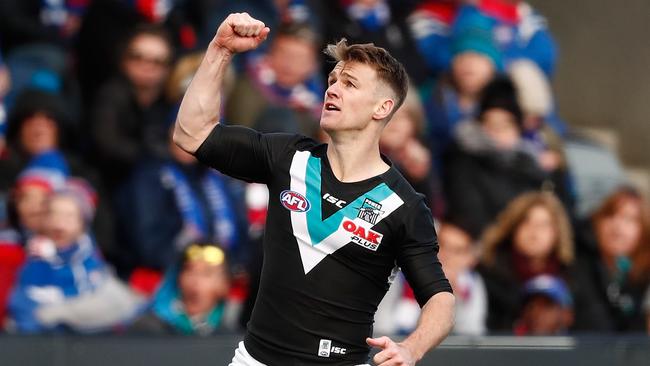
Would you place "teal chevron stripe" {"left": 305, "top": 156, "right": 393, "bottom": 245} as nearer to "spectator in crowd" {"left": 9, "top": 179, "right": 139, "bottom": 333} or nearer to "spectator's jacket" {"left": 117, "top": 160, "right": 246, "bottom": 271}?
"spectator in crowd" {"left": 9, "top": 179, "right": 139, "bottom": 333}

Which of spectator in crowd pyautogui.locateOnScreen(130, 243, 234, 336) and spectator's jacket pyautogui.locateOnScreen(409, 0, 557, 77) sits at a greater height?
spectator's jacket pyautogui.locateOnScreen(409, 0, 557, 77)

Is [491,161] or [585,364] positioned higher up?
[491,161]

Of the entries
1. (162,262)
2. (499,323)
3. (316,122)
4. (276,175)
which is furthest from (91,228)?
(276,175)

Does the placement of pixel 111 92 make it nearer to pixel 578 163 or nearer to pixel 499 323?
pixel 499 323

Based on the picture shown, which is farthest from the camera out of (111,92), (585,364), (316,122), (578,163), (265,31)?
(578,163)

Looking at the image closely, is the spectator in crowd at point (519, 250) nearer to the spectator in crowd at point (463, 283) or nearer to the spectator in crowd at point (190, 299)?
the spectator in crowd at point (463, 283)

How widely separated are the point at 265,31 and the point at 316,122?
13.5 ft

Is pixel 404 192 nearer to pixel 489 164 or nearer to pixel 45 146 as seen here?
pixel 45 146

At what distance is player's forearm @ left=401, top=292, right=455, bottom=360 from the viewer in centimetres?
484

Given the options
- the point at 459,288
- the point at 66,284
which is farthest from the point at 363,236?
the point at 459,288

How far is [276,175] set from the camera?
17.0 feet

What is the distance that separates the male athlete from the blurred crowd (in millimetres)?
2626

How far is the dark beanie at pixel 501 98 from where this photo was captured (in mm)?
9734

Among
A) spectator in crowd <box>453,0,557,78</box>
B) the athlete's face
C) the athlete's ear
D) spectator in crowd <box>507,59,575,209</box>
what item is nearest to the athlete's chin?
the athlete's face
